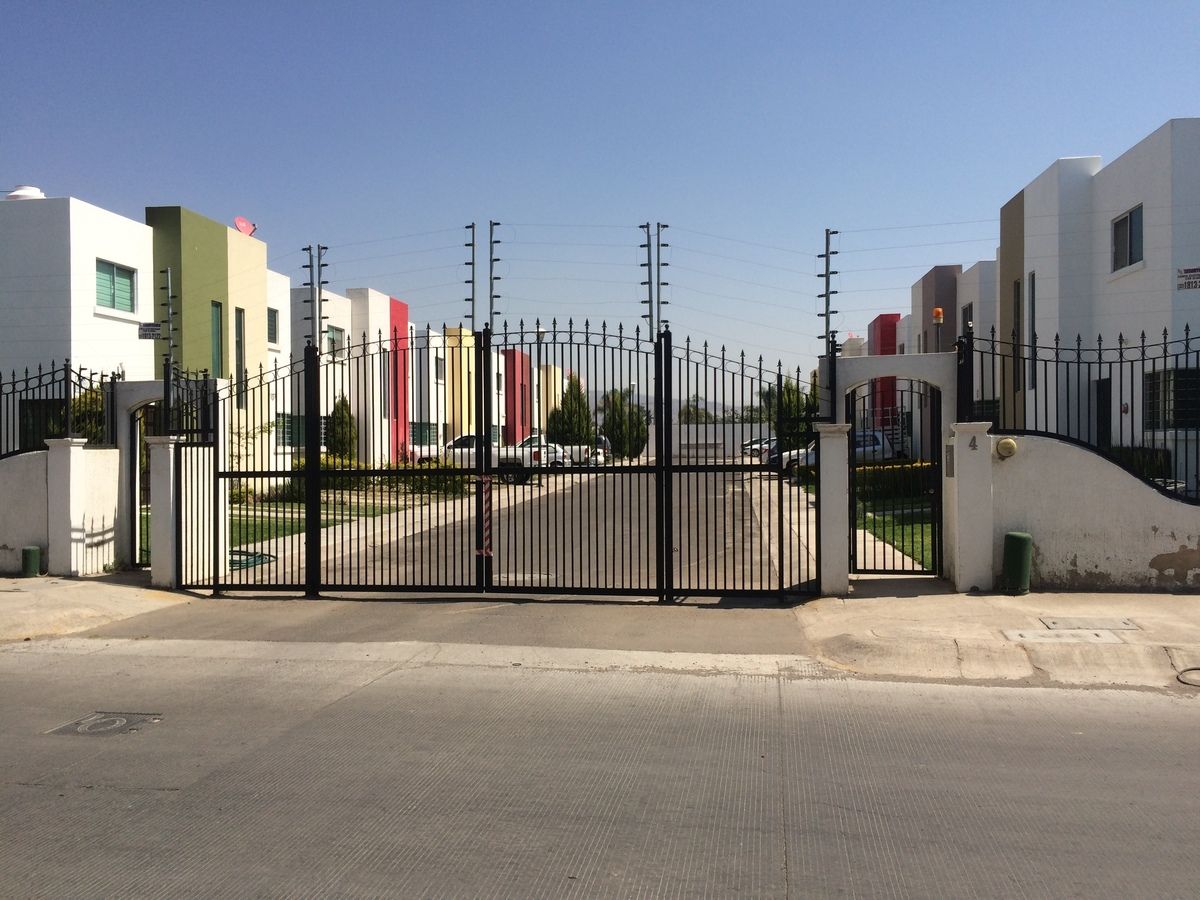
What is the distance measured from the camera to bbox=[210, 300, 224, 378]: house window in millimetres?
28809

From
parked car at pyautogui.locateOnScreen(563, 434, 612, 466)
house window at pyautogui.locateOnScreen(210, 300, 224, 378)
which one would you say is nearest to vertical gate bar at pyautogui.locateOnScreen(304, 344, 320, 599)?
parked car at pyautogui.locateOnScreen(563, 434, 612, 466)

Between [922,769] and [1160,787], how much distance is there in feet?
4.30

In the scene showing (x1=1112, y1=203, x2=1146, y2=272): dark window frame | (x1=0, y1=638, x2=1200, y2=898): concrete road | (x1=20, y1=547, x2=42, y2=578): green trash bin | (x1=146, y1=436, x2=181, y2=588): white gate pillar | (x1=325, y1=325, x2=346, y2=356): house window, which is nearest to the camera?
(x1=0, y1=638, x2=1200, y2=898): concrete road

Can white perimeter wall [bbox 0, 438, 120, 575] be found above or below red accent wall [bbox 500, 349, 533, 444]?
below

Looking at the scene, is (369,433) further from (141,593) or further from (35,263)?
(35,263)

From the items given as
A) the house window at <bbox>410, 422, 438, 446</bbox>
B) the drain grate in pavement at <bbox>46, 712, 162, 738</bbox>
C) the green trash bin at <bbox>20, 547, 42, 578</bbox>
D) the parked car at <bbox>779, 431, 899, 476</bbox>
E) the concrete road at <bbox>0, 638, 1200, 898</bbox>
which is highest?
the house window at <bbox>410, 422, 438, 446</bbox>

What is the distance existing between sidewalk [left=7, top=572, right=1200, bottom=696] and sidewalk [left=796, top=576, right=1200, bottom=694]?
2 centimetres

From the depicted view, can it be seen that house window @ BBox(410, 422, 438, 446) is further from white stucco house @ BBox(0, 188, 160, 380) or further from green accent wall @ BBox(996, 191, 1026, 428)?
green accent wall @ BBox(996, 191, 1026, 428)

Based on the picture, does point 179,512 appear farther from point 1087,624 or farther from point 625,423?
point 1087,624

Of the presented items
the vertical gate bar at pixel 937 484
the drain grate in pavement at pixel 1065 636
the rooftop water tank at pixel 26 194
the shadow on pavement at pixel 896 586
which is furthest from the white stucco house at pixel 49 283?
the drain grate in pavement at pixel 1065 636

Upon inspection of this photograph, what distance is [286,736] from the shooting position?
7.13 m

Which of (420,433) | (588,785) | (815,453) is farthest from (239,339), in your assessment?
(588,785)

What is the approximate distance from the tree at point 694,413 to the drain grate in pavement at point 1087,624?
4.28m

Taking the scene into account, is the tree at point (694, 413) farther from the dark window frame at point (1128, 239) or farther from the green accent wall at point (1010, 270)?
the green accent wall at point (1010, 270)
